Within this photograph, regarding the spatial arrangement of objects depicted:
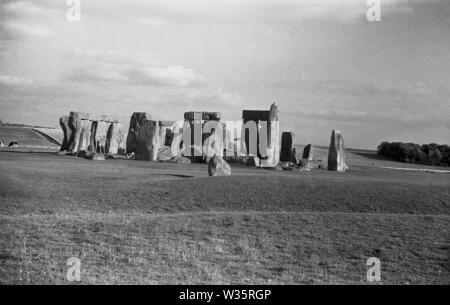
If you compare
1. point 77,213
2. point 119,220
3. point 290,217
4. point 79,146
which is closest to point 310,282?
point 290,217

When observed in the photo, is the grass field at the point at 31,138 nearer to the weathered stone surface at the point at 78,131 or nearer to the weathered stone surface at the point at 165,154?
the weathered stone surface at the point at 78,131

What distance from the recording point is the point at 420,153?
66500 mm

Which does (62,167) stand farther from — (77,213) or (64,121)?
(64,121)

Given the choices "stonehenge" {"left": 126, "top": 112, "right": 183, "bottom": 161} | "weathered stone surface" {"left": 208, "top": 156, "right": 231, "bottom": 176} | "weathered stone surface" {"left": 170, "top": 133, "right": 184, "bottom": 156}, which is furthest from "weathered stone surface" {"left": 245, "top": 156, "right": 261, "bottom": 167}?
"weathered stone surface" {"left": 208, "top": 156, "right": 231, "bottom": 176}

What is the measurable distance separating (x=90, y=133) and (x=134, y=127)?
20.9 feet

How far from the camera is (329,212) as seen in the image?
63.4 feet

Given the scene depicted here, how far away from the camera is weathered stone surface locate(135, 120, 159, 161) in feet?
132

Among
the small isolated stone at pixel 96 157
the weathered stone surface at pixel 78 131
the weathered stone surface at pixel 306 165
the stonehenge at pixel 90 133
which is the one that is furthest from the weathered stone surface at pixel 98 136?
the weathered stone surface at pixel 306 165

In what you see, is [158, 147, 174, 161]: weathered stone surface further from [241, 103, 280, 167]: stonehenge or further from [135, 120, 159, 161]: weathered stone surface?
[241, 103, 280, 167]: stonehenge

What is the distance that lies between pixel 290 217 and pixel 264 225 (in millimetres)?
1520

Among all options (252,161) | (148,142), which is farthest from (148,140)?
(252,161)

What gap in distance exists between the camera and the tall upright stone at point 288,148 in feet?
145

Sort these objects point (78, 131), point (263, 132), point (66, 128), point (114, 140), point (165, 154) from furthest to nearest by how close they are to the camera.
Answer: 1. point (114, 140)
2. point (66, 128)
3. point (78, 131)
4. point (263, 132)
5. point (165, 154)

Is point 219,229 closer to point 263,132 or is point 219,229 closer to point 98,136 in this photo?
point 263,132
